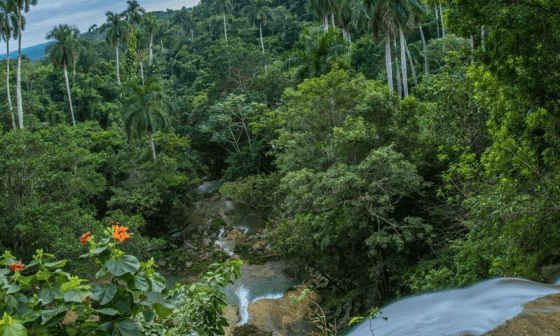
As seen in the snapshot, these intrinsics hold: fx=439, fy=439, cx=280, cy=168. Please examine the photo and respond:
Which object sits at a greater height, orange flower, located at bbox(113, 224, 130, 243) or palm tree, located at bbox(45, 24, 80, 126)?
palm tree, located at bbox(45, 24, 80, 126)

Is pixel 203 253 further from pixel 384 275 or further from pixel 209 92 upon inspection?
pixel 209 92

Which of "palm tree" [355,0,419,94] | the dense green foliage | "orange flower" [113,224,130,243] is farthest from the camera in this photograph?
"palm tree" [355,0,419,94]

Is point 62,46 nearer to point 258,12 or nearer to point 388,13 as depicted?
point 258,12

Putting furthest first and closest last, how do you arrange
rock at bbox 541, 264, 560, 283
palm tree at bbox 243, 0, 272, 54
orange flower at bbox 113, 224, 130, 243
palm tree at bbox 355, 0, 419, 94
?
palm tree at bbox 243, 0, 272, 54 < palm tree at bbox 355, 0, 419, 94 < rock at bbox 541, 264, 560, 283 < orange flower at bbox 113, 224, 130, 243

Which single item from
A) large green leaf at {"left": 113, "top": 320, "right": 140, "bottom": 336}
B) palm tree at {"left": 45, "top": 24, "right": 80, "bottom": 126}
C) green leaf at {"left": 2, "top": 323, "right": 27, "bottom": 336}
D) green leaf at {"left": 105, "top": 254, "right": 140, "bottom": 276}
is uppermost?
palm tree at {"left": 45, "top": 24, "right": 80, "bottom": 126}

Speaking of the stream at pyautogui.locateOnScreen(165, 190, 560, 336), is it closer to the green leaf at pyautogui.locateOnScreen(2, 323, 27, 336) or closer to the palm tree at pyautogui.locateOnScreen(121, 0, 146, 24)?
the green leaf at pyautogui.locateOnScreen(2, 323, 27, 336)

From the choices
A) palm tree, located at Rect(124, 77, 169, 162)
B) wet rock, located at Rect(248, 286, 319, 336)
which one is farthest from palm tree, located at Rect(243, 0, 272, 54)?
wet rock, located at Rect(248, 286, 319, 336)

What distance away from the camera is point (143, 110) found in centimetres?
2673

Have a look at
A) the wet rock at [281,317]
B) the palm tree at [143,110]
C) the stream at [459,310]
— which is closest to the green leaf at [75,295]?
the stream at [459,310]

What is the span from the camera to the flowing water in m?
3.36

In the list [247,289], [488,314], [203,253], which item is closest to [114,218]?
[203,253]

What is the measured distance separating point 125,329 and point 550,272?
6402mm

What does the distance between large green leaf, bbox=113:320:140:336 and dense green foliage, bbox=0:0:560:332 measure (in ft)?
21.3

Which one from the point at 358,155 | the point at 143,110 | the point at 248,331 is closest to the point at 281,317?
the point at 248,331
